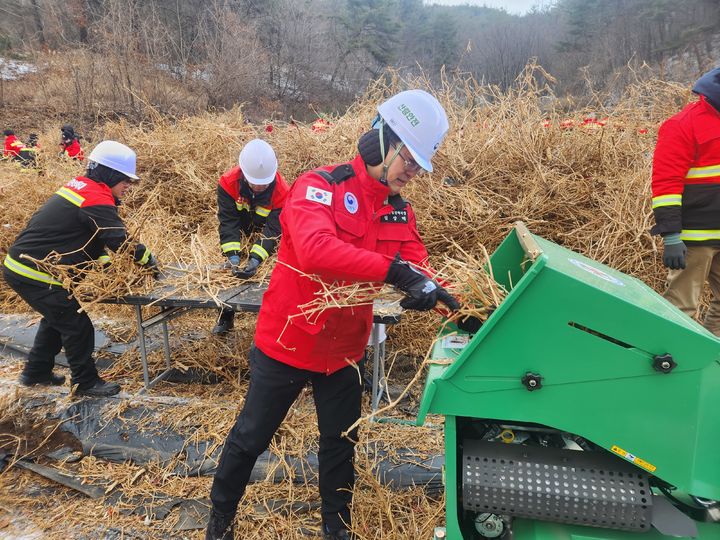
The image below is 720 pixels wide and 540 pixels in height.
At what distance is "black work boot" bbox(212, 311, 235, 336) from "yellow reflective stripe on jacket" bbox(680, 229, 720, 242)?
378cm

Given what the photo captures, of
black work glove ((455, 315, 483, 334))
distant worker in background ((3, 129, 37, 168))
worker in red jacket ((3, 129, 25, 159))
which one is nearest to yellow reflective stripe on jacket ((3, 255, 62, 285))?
black work glove ((455, 315, 483, 334))

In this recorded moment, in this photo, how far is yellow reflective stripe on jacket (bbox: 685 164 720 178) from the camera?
289cm

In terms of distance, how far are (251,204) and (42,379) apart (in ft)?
7.00

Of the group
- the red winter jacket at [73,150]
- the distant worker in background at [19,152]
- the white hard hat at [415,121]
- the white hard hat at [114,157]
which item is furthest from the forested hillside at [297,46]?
the white hard hat at [415,121]

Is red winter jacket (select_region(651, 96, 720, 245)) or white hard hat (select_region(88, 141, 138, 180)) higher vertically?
red winter jacket (select_region(651, 96, 720, 245))

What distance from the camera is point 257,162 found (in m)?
3.77

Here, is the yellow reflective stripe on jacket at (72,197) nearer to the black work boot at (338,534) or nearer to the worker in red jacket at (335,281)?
the worker in red jacket at (335,281)

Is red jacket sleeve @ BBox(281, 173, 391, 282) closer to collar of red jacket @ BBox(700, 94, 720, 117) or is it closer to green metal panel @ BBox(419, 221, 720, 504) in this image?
Answer: green metal panel @ BBox(419, 221, 720, 504)

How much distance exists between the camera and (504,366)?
4.51 feet

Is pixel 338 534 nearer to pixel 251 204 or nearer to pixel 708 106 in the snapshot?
pixel 251 204

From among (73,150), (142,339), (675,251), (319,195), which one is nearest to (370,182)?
(319,195)

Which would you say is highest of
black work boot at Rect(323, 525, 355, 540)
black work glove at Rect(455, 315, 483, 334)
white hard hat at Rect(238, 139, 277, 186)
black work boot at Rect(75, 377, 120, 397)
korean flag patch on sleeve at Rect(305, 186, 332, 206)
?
korean flag patch on sleeve at Rect(305, 186, 332, 206)

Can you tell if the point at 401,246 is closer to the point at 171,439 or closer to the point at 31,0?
the point at 171,439

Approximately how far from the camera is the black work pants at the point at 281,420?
1994mm
